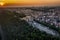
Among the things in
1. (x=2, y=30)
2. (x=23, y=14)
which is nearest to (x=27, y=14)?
(x=23, y=14)

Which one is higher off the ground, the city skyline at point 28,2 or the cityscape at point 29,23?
the city skyline at point 28,2

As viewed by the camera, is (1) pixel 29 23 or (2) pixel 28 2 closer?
(1) pixel 29 23

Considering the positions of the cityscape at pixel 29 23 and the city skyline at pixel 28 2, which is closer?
the cityscape at pixel 29 23

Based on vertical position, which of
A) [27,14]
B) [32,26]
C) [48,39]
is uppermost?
[27,14]

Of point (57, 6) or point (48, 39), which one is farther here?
point (57, 6)

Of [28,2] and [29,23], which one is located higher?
[28,2]

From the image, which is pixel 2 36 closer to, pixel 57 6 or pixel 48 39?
pixel 48 39

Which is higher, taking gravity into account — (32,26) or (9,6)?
(9,6)

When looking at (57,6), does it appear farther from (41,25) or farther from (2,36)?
(2,36)

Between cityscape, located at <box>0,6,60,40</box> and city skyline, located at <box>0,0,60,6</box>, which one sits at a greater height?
city skyline, located at <box>0,0,60,6</box>

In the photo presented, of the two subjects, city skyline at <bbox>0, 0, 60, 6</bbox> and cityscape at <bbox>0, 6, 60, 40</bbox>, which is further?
city skyline at <bbox>0, 0, 60, 6</bbox>
